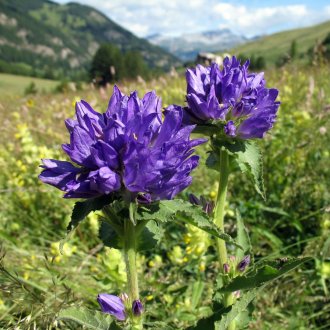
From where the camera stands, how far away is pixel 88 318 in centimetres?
147

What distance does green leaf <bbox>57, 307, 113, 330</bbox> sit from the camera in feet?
4.66

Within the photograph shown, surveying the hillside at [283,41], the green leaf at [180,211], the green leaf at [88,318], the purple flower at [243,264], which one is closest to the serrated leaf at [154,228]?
the green leaf at [180,211]

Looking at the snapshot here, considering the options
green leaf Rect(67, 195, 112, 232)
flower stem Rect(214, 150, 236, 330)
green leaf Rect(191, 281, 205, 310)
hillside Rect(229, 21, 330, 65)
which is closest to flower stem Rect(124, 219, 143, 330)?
green leaf Rect(67, 195, 112, 232)

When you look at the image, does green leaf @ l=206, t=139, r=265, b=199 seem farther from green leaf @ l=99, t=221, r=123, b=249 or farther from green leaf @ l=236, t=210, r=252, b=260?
green leaf @ l=99, t=221, r=123, b=249

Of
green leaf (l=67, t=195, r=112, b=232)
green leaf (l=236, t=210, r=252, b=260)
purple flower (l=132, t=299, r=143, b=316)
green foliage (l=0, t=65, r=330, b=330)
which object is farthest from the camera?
green foliage (l=0, t=65, r=330, b=330)

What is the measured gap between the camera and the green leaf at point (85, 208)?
4.45ft

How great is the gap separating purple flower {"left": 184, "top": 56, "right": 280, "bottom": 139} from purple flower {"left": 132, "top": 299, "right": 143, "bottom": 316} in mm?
758

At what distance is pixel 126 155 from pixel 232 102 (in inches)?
25.0

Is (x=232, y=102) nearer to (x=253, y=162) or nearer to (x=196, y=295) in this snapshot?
(x=253, y=162)

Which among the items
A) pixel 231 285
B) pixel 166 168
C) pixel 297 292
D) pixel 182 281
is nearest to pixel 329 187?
pixel 297 292

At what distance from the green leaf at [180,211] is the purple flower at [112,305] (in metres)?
0.36

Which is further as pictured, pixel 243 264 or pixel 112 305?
pixel 243 264

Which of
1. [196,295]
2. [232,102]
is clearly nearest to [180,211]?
[232,102]

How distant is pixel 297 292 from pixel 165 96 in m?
5.41
